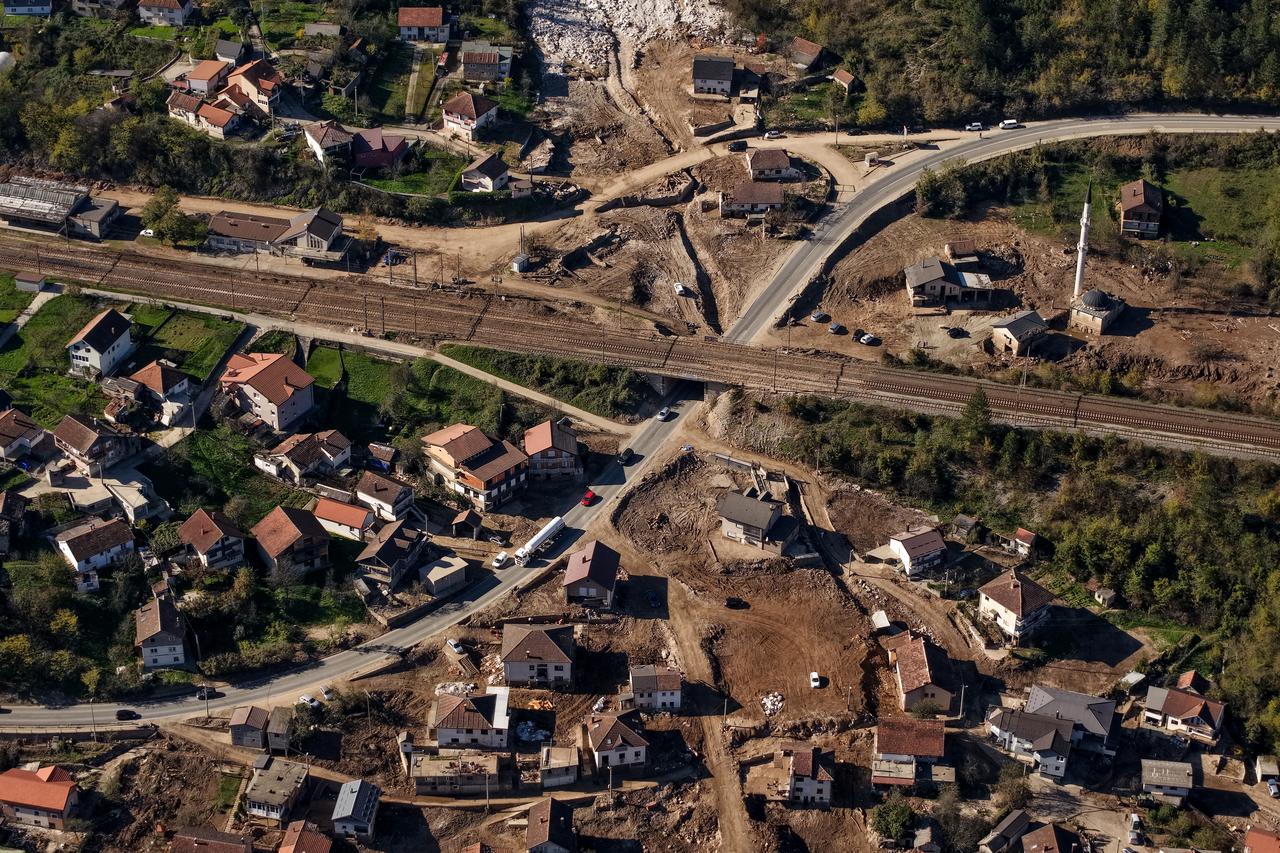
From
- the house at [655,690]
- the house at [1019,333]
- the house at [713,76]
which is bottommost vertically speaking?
the house at [655,690]

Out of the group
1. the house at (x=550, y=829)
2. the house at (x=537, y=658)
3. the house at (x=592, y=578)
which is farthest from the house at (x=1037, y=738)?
the house at (x=550, y=829)

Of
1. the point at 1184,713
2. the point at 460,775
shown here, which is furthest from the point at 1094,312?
the point at 460,775

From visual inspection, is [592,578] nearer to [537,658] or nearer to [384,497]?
[537,658]

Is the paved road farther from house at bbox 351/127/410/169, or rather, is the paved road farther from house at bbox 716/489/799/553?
house at bbox 351/127/410/169

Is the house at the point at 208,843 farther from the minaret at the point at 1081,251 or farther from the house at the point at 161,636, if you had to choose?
the minaret at the point at 1081,251

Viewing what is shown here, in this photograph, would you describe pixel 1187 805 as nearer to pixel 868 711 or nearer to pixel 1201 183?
pixel 868 711

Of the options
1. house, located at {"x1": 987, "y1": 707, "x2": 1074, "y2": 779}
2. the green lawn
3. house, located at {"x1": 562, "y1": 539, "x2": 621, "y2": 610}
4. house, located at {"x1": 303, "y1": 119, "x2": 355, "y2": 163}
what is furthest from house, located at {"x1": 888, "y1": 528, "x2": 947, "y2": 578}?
the green lawn
